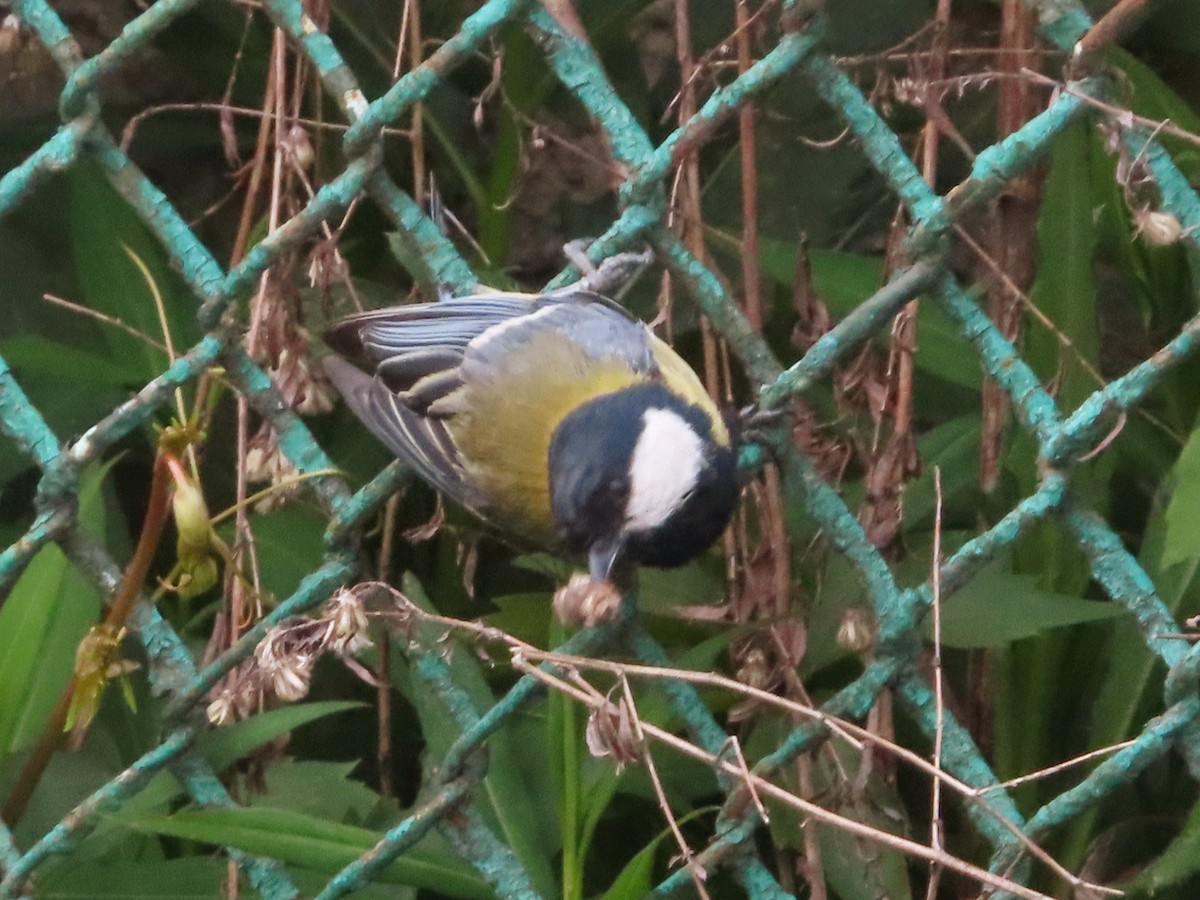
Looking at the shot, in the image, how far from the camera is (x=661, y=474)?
3.07 ft

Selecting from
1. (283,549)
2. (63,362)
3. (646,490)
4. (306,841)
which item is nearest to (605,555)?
(646,490)

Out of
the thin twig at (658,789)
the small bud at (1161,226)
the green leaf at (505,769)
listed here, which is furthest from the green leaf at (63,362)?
the small bud at (1161,226)

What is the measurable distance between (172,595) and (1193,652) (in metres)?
1.00

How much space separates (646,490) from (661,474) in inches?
0.6

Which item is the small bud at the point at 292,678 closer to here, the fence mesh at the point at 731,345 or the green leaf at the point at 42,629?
the fence mesh at the point at 731,345

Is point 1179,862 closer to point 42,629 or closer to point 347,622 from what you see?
point 347,622

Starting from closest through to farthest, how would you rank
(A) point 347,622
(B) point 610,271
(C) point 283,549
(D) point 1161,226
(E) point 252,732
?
(D) point 1161,226
(A) point 347,622
(E) point 252,732
(B) point 610,271
(C) point 283,549

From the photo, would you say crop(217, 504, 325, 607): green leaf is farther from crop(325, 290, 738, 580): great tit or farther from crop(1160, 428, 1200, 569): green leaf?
crop(1160, 428, 1200, 569): green leaf

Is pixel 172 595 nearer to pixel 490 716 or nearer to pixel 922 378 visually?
pixel 490 716

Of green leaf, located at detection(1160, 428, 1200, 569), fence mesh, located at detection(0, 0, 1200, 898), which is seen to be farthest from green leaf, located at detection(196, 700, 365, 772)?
green leaf, located at detection(1160, 428, 1200, 569)

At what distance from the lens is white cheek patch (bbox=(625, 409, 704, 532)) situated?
3.04ft

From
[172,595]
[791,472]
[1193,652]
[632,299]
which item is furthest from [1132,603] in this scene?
[172,595]

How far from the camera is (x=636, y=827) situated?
1.19 m

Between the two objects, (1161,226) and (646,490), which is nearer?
(1161,226)
